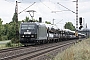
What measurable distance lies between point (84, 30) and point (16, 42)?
36.0 meters

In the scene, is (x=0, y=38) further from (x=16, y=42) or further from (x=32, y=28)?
(x=32, y=28)

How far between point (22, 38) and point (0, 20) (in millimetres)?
80497

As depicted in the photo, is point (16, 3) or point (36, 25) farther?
point (16, 3)

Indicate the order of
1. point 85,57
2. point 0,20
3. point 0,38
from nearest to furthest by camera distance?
1. point 85,57
2. point 0,38
3. point 0,20

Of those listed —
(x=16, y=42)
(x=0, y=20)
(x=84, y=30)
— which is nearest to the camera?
(x=16, y=42)

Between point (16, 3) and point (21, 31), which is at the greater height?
point (16, 3)

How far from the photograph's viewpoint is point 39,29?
36938 millimetres

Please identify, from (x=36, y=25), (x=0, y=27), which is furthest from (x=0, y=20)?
(x=36, y=25)

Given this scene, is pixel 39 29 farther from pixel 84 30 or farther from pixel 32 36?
pixel 84 30

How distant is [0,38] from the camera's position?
104188 mm

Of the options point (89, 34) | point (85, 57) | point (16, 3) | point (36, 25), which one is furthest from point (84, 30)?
point (85, 57)

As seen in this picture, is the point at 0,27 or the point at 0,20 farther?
the point at 0,20

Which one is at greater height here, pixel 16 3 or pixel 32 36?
pixel 16 3

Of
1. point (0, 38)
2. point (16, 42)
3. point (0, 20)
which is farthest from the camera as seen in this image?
point (0, 20)
